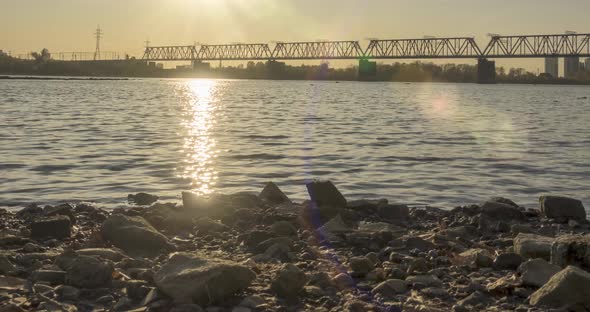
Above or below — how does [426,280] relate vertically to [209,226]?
below

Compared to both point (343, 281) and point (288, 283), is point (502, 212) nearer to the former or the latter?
point (343, 281)

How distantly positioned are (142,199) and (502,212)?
648cm

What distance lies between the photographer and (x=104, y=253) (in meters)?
7.68

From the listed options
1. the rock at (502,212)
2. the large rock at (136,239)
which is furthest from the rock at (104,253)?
the rock at (502,212)

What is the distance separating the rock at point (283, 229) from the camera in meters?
9.16

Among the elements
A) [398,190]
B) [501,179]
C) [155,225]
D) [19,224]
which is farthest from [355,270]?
[501,179]

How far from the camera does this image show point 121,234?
848 cm

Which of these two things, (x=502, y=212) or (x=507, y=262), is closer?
(x=507, y=262)

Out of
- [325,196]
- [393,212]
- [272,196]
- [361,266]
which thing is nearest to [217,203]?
[272,196]

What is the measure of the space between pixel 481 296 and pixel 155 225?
5.11 meters

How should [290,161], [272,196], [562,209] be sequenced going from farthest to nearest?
[290,161], [272,196], [562,209]

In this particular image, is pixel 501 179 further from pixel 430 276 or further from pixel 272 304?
pixel 272 304

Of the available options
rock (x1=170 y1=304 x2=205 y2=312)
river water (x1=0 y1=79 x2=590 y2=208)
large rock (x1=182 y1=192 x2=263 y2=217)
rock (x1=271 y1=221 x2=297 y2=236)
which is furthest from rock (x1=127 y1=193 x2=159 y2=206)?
rock (x1=170 y1=304 x2=205 y2=312)

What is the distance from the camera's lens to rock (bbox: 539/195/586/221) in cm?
1098
